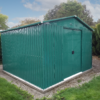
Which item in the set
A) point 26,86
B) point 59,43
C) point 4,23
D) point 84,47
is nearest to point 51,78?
point 26,86

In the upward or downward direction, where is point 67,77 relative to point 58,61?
downward

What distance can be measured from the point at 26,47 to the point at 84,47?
3.53 metres

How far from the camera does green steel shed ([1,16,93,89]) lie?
3.98m

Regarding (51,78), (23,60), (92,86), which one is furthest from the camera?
(23,60)

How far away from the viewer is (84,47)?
6266mm

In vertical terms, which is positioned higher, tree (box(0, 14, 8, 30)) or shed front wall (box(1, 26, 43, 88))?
tree (box(0, 14, 8, 30))

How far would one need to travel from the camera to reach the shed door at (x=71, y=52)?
16.4ft

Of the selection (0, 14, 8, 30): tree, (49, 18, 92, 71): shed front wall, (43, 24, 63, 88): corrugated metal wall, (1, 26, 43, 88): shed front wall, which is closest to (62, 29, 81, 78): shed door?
(49, 18, 92, 71): shed front wall

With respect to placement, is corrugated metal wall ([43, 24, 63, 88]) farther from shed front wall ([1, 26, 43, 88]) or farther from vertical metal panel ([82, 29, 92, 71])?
vertical metal panel ([82, 29, 92, 71])

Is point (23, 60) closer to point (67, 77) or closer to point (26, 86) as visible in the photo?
point (26, 86)

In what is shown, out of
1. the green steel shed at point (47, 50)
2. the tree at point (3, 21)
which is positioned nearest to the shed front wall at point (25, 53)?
the green steel shed at point (47, 50)

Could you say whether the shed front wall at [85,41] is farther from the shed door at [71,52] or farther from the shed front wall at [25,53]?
the shed front wall at [25,53]

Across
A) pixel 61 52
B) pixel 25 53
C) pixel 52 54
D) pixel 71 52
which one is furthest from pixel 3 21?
pixel 52 54

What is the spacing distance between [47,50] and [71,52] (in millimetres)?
1872
